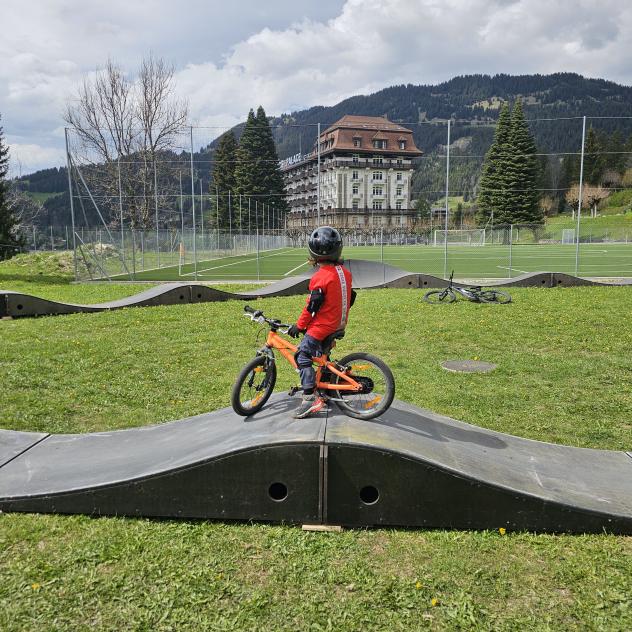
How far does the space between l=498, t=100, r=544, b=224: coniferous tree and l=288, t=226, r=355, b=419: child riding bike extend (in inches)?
1502

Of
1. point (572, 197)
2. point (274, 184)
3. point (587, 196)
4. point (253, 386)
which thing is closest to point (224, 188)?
point (274, 184)

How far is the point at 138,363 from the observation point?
866cm

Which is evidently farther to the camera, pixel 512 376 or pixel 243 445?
pixel 512 376

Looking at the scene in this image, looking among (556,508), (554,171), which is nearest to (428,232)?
(554,171)

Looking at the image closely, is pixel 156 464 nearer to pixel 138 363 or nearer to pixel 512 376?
pixel 138 363

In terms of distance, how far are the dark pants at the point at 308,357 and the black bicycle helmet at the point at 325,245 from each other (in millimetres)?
666

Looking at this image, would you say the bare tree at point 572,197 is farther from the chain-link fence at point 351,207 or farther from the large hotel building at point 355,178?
the large hotel building at point 355,178

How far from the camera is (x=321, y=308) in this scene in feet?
15.0

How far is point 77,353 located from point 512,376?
6821 millimetres

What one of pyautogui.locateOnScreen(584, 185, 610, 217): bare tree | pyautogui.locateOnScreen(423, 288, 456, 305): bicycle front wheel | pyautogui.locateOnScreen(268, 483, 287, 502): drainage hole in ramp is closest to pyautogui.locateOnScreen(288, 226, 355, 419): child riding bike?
pyautogui.locateOnScreen(268, 483, 287, 502): drainage hole in ramp

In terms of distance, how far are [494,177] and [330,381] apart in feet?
138

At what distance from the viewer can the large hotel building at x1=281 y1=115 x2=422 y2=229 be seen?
29406 millimetres

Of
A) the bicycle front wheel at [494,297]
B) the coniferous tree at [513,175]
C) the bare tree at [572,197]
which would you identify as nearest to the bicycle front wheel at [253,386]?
the bicycle front wheel at [494,297]

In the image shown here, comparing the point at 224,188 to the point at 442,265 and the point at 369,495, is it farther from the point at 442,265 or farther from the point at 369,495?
the point at 369,495
